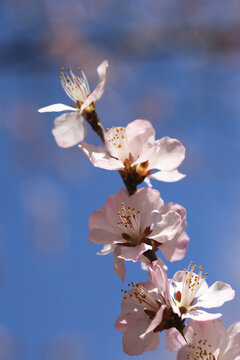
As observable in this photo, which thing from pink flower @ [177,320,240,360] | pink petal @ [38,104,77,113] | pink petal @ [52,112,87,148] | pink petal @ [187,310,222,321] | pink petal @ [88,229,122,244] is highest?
pink petal @ [38,104,77,113]

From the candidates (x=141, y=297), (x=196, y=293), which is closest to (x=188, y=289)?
(x=196, y=293)

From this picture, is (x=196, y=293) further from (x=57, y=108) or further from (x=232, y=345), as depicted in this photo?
(x=57, y=108)

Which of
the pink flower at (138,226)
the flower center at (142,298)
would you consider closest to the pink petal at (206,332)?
the flower center at (142,298)

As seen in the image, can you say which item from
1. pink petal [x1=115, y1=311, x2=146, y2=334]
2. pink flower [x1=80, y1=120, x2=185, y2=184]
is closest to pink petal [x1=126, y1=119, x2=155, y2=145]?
pink flower [x1=80, y1=120, x2=185, y2=184]

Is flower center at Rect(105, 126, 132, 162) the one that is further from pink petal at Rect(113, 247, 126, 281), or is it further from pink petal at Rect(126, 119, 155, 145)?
pink petal at Rect(113, 247, 126, 281)

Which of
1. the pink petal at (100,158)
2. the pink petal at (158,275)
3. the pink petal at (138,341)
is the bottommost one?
the pink petal at (138,341)

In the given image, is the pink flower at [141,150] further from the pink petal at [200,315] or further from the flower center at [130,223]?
the pink petal at [200,315]

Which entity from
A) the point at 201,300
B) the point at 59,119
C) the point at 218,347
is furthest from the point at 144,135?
the point at 218,347

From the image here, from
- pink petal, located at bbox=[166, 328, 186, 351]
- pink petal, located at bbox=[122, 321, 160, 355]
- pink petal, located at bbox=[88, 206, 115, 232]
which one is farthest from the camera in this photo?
pink petal, located at bbox=[88, 206, 115, 232]
